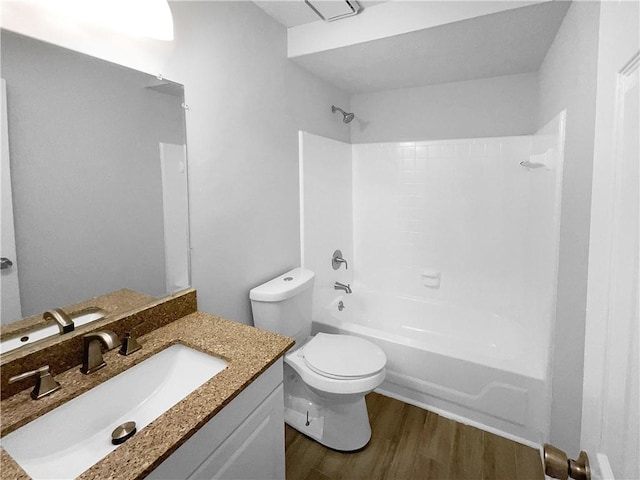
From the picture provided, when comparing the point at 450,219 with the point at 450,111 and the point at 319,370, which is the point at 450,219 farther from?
the point at 319,370

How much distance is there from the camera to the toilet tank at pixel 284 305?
5.91 feet

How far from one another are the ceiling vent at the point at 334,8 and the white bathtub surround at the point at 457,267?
79 cm

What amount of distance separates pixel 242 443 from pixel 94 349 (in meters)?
0.55

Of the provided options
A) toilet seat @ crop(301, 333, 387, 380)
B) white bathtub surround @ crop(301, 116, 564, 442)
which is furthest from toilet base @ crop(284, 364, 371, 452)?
white bathtub surround @ crop(301, 116, 564, 442)

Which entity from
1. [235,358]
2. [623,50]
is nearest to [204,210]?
[235,358]

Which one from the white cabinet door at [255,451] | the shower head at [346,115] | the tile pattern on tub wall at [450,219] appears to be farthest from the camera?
the shower head at [346,115]

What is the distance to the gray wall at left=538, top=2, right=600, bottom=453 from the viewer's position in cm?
115

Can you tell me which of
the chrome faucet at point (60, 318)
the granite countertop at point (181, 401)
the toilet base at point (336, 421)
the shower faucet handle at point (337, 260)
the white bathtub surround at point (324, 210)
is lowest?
the toilet base at point (336, 421)

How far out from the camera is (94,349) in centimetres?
103

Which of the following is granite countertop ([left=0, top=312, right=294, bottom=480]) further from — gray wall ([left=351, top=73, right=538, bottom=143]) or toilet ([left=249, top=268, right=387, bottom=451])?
gray wall ([left=351, top=73, right=538, bottom=143])

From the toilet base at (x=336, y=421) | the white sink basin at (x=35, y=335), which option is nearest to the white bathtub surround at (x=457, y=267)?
the toilet base at (x=336, y=421)

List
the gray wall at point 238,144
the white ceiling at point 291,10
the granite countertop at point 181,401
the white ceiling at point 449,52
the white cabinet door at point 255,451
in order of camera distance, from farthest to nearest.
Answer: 1. the white ceiling at point 291,10
2. the white ceiling at point 449,52
3. the gray wall at point 238,144
4. the white cabinet door at point 255,451
5. the granite countertop at point 181,401

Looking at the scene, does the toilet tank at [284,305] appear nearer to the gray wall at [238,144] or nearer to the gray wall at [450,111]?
the gray wall at [238,144]

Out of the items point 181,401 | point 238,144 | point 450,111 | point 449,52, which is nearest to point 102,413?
point 181,401
